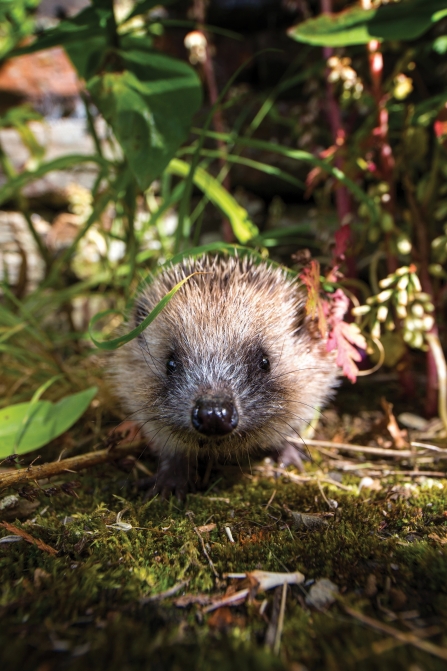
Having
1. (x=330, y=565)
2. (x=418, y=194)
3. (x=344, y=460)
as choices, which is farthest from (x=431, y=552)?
(x=418, y=194)

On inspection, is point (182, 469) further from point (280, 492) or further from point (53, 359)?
point (53, 359)

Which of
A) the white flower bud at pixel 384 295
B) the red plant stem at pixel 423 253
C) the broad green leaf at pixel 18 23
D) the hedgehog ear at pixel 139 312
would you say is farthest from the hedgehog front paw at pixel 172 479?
the broad green leaf at pixel 18 23

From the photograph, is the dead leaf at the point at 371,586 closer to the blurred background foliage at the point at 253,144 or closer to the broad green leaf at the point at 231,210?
the blurred background foliage at the point at 253,144

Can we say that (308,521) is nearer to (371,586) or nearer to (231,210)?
(371,586)

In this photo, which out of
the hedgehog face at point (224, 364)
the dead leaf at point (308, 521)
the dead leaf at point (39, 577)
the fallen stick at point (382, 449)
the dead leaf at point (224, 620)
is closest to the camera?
the dead leaf at point (224, 620)

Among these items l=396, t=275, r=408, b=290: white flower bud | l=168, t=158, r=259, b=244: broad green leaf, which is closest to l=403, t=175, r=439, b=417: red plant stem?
l=396, t=275, r=408, b=290: white flower bud


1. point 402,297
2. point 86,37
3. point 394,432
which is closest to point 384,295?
point 402,297

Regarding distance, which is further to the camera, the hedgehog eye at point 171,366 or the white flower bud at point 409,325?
the white flower bud at point 409,325
